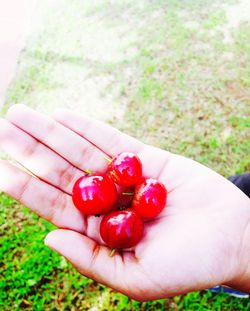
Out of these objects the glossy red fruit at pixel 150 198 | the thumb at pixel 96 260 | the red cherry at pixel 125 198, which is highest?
the glossy red fruit at pixel 150 198

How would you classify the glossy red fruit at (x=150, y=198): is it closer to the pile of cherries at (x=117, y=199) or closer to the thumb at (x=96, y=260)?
the pile of cherries at (x=117, y=199)

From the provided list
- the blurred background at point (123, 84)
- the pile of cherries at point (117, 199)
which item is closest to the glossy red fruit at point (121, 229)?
the pile of cherries at point (117, 199)

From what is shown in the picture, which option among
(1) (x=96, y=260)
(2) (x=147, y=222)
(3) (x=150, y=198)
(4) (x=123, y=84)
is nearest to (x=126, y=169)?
(3) (x=150, y=198)

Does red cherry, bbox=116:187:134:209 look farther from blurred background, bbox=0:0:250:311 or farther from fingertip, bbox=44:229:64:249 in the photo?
blurred background, bbox=0:0:250:311

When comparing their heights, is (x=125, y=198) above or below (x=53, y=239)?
above

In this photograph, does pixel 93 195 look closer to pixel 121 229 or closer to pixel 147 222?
pixel 121 229

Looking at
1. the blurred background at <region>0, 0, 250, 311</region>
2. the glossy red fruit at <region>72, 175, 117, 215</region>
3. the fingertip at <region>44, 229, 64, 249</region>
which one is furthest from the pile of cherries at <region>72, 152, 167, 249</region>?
the blurred background at <region>0, 0, 250, 311</region>
